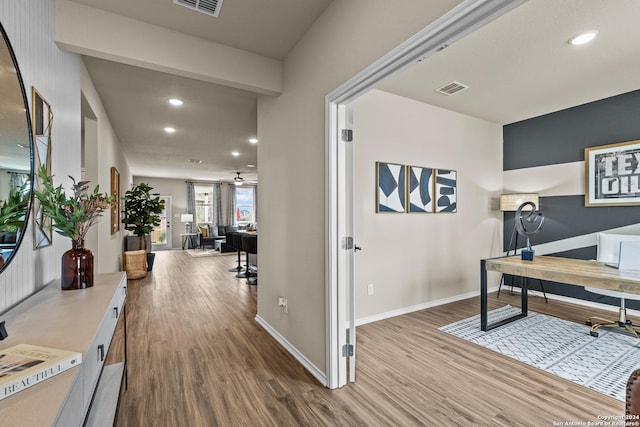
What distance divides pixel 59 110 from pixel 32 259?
108 centimetres

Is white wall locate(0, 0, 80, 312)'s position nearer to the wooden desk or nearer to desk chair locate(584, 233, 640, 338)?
the wooden desk

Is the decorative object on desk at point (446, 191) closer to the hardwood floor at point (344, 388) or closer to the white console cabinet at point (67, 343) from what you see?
the hardwood floor at point (344, 388)

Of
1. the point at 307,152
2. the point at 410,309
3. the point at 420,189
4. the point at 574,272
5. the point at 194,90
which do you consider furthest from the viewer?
the point at 420,189

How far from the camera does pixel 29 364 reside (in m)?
0.79

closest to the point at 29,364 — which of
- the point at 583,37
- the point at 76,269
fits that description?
the point at 76,269

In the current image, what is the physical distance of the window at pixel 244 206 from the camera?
12.4m

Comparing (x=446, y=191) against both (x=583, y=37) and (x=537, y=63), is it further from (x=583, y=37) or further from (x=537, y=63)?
(x=583, y=37)

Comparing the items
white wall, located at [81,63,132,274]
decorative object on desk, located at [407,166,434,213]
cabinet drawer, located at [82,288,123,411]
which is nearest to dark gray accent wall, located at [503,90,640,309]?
decorative object on desk, located at [407,166,434,213]

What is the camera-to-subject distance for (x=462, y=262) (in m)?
4.23

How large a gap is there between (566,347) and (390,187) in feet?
7.45

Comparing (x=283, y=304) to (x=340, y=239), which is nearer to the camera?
(x=340, y=239)

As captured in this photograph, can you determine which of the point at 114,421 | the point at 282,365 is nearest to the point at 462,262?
the point at 282,365

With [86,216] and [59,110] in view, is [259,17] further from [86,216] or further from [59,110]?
[86,216]

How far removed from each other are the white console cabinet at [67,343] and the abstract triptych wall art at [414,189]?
2723 millimetres
